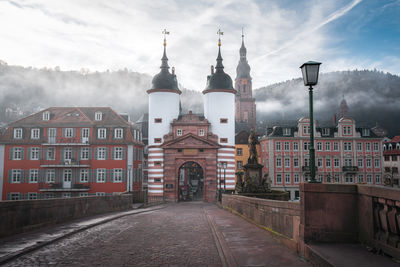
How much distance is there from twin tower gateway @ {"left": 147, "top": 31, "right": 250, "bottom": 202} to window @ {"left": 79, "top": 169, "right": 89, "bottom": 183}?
7.21 metres

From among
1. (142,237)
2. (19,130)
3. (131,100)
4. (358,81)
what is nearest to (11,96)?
(131,100)

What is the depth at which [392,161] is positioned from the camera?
61.6 m

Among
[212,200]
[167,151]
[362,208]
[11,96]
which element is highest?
[11,96]

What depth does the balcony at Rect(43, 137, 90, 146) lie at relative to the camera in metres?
43.4

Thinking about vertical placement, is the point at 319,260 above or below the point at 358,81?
below

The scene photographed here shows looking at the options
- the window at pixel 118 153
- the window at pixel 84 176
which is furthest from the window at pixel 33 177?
the window at pixel 118 153

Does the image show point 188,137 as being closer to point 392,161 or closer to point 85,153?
point 85,153

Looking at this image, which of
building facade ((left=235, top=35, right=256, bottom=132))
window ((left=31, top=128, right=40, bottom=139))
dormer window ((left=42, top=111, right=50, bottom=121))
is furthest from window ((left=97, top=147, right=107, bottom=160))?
building facade ((left=235, top=35, right=256, bottom=132))

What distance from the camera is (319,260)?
6676 millimetres

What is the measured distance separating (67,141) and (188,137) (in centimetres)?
1444

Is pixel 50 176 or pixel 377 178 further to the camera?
pixel 377 178

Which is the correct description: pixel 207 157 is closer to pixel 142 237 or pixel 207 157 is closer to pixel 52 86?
pixel 142 237

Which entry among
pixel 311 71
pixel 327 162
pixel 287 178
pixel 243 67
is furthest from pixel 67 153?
pixel 243 67

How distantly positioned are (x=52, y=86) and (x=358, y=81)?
13611 cm
